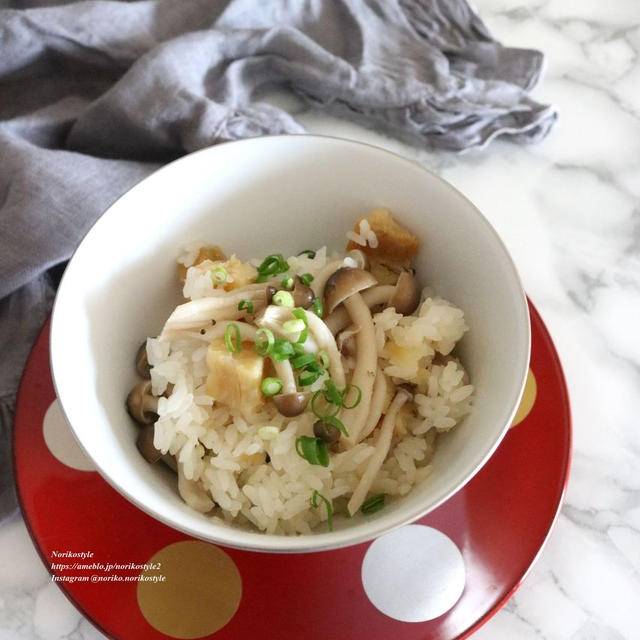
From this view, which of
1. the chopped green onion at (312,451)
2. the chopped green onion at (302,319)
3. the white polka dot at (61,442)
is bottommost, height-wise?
the white polka dot at (61,442)

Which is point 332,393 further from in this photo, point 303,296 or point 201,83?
point 201,83

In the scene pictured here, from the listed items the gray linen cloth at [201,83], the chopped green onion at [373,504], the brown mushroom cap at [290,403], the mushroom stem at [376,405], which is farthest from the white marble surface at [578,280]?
the brown mushroom cap at [290,403]

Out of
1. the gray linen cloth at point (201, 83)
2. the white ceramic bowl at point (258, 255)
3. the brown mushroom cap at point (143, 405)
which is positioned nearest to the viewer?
the white ceramic bowl at point (258, 255)

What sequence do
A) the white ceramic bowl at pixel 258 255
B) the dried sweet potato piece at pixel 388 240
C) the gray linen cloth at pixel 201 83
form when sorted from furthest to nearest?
the gray linen cloth at pixel 201 83 → the dried sweet potato piece at pixel 388 240 → the white ceramic bowl at pixel 258 255

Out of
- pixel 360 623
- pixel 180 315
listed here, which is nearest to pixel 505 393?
pixel 360 623

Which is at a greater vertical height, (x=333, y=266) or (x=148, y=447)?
(x=333, y=266)

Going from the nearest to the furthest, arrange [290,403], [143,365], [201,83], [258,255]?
1. [290,403]
2. [143,365]
3. [258,255]
4. [201,83]

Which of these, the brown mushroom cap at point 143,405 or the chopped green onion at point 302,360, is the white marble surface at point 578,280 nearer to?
the brown mushroom cap at point 143,405

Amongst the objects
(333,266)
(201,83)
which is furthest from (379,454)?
(201,83)
